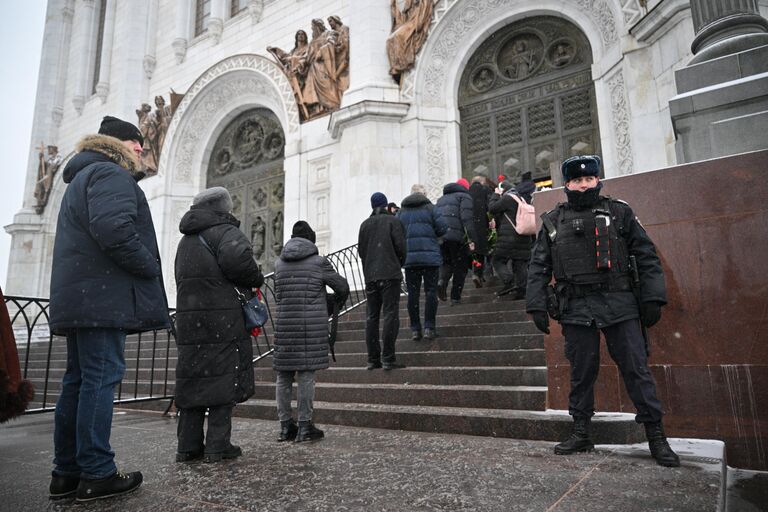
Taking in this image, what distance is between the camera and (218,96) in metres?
15.9

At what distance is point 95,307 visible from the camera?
260cm

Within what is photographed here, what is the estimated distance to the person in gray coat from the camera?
3.93 metres

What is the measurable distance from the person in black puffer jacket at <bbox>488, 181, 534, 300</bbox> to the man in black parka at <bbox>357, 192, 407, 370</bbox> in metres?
1.62

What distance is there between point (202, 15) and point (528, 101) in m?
11.9

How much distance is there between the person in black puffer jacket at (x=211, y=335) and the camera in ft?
10.8

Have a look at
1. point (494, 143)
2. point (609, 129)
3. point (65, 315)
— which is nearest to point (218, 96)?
point (494, 143)

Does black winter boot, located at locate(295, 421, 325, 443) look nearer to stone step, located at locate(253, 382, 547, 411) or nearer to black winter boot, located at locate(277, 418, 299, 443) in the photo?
black winter boot, located at locate(277, 418, 299, 443)

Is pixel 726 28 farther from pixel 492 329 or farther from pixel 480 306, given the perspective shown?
pixel 480 306

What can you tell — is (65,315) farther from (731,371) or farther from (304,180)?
(304,180)

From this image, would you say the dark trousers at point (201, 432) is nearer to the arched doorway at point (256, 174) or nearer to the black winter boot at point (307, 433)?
the black winter boot at point (307, 433)

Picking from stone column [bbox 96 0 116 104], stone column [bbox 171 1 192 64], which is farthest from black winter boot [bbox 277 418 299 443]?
stone column [bbox 96 0 116 104]

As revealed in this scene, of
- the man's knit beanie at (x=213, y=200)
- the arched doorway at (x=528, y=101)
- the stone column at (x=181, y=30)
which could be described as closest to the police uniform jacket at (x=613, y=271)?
the man's knit beanie at (x=213, y=200)

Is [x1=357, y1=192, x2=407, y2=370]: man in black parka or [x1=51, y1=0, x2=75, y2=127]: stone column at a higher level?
[x1=51, y1=0, x2=75, y2=127]: stone column

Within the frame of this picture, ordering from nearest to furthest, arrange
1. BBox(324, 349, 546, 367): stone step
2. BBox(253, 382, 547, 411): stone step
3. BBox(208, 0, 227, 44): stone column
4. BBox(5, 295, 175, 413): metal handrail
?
1. BBox(253, 382, 547, 411): stone step
2. BBox(324, 349, 546, 367): stone step
3. BBox(5, 295, 175, 413): metal handrail
4. BBox(208, 0, 227, 44): stone column
